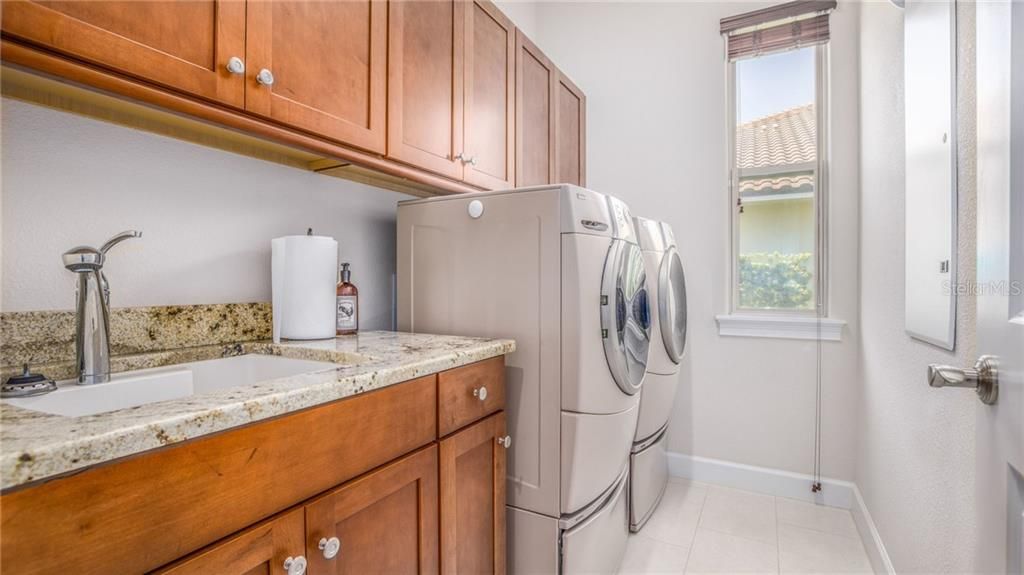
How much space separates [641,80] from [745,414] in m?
2.11

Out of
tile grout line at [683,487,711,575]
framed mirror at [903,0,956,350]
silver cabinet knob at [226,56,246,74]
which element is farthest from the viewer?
tile grout line at [683,487,711,575]

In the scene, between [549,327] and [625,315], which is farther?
[625,315]

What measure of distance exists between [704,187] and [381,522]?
2488mm

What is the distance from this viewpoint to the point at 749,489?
8.43ft

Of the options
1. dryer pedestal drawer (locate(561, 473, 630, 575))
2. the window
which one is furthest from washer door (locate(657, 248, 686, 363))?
dryer pedestal drawer (locate(561, 473, 630, 575))

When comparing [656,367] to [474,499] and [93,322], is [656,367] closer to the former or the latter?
[474,499]

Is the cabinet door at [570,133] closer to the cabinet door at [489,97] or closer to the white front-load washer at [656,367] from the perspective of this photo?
the cabinet door at [489,97]

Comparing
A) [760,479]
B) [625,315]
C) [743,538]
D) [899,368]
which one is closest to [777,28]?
[899,368]

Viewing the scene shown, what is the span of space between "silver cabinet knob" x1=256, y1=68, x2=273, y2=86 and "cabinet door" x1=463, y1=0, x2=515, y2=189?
802 millimetres

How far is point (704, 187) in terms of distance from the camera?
2689 millimetres

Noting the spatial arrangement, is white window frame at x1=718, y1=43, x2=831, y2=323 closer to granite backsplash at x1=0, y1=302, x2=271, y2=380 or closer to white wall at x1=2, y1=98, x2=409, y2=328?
white wall at x1=2, y1=98, x2=409, y2=328

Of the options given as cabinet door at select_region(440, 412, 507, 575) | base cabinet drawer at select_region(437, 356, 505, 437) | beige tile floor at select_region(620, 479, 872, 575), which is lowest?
beige tile floor at select_region(620, 479, 872, 575)

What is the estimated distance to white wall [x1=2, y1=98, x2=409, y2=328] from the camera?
3.19 ft

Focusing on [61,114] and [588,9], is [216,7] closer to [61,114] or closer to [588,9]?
[61,114]
